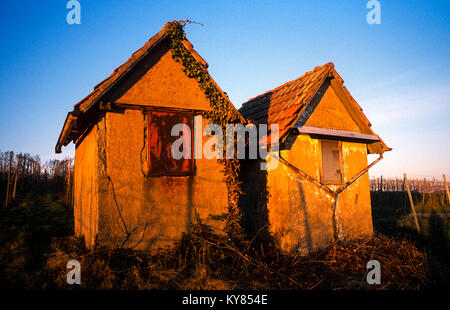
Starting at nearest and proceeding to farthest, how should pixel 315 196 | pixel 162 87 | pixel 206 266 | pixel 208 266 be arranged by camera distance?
pixel 206 266
pixel 208 266
pixel 162 87
pixel 315 196

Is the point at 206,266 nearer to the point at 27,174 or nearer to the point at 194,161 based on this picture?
the point at 194,161

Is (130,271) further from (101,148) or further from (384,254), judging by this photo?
(384,254)

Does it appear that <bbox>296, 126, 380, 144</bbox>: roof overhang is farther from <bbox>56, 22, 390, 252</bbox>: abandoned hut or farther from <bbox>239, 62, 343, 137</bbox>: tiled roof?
<bbox>239, 62, 343, 137</bbox>: tiled roof

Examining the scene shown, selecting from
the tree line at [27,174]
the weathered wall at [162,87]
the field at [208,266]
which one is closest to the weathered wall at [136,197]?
the field at [208,266]

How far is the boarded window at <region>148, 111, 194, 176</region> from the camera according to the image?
6602 mm

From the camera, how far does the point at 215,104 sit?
7.35m

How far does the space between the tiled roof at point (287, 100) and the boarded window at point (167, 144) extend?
98.3 inches

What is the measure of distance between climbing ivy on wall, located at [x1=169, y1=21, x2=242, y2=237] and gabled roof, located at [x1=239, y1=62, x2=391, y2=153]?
157 cm

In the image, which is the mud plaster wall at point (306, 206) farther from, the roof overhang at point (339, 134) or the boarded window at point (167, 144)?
the boarded window at point (167, 144)

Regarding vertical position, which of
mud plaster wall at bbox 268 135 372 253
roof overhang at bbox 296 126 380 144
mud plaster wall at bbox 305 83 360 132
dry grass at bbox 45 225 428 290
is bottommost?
dry grass at bbox 45 225 428 290

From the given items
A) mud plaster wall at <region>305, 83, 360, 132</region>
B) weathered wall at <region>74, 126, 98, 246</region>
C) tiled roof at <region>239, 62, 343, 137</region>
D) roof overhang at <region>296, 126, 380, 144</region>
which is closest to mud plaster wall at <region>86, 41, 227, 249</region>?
weathered wall at <region>74, 126, 98, 246</region>

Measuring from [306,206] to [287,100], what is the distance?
331cm

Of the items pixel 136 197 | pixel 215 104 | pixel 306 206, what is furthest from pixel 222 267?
A: pixel 215 104

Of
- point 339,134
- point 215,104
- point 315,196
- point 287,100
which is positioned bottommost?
point 315,196
